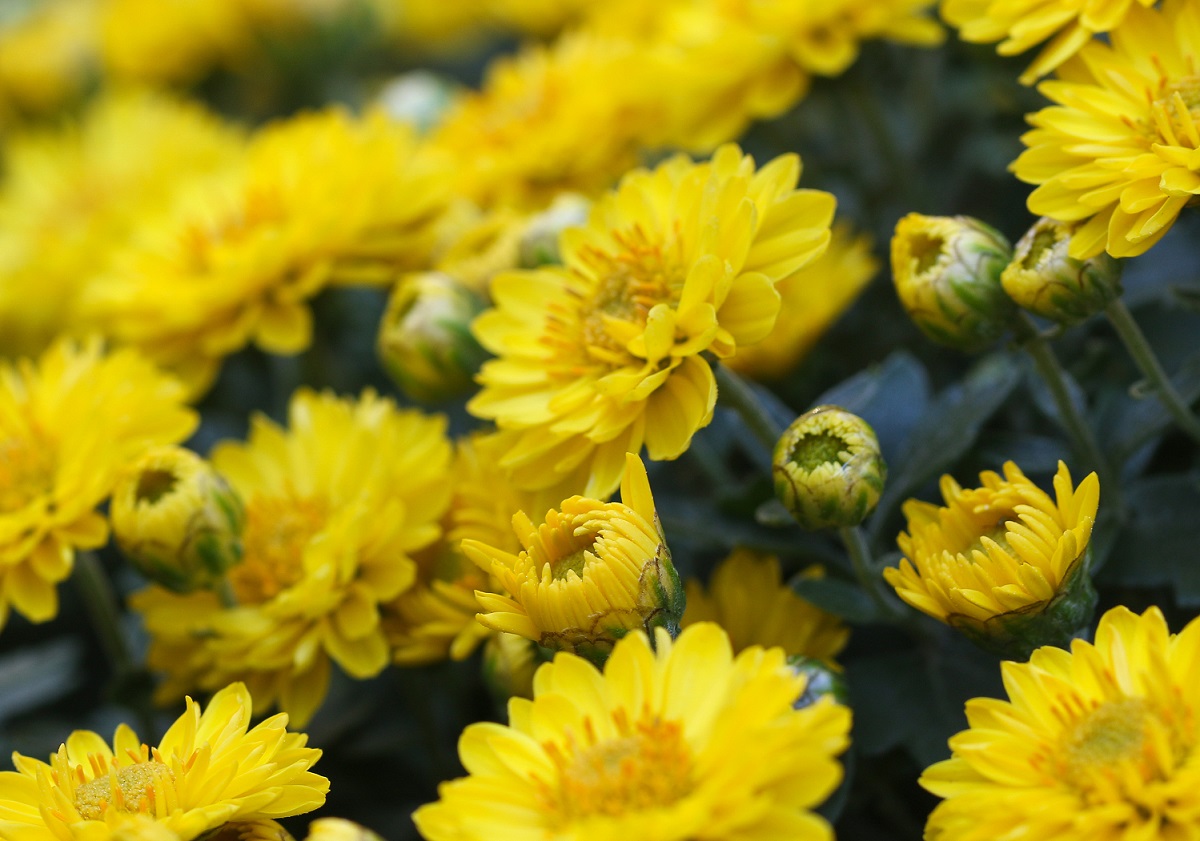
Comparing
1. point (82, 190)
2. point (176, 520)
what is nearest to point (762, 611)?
point (176, 520)

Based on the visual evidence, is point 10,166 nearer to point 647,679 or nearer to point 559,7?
point 559,7

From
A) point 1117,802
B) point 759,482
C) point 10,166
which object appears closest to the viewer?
point 1117,802

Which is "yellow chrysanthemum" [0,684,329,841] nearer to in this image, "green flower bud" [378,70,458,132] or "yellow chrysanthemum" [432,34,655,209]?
"yellow chrysanthemum" [432,34,655,209]

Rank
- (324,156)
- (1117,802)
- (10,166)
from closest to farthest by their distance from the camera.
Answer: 1. (1117,802)
2. (324,156)
3. (10,166)

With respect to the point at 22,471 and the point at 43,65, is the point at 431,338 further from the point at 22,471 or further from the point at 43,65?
the point at 43,65

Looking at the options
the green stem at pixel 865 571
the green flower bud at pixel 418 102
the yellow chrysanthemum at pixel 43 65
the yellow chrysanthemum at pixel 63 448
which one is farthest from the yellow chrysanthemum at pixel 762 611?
the yellow chrysanthemum at pixel 43 65

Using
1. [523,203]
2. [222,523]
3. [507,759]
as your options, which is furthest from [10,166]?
[507,759]
